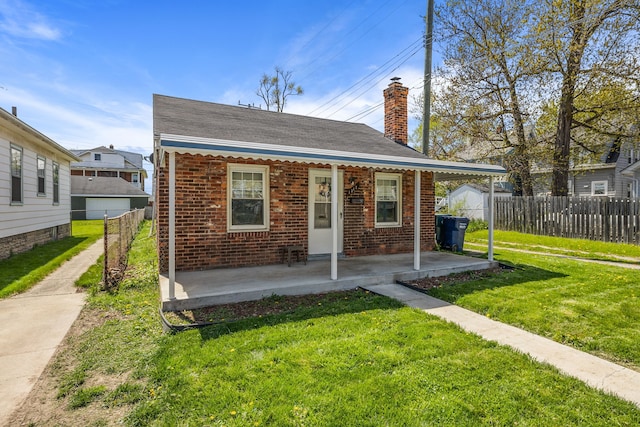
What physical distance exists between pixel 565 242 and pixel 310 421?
12943mm

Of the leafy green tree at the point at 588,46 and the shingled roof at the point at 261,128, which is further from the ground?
the leafy green tree at the point at 588,46

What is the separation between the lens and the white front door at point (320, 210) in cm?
819

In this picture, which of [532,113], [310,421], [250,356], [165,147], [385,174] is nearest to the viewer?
[310,421]

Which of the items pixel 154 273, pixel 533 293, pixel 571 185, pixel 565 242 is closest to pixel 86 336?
pixel 154 273

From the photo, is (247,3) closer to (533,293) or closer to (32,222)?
(32,222)

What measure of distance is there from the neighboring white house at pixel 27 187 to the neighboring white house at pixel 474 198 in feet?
66.7

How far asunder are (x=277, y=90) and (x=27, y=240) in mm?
23765

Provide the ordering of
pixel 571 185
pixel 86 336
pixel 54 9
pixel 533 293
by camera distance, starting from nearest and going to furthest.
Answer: pixel 86 336, pixel 533 293, pixel 54 9, pixel 571 185

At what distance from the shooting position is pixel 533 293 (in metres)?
5.91

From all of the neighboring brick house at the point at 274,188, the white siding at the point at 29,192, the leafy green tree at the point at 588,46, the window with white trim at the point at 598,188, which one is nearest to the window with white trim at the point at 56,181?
the white siding at the point at 29,192

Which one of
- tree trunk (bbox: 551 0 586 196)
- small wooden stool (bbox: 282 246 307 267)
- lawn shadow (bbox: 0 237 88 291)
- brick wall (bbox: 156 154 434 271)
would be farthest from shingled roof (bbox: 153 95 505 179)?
tree trunk (bbox: 551 0 586 196)

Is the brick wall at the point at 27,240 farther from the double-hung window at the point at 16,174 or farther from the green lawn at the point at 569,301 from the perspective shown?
the green lawn at the point at 569,301

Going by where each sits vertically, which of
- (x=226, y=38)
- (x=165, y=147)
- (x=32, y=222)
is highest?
(x=226, y=38)

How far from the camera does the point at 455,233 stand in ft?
33.3
